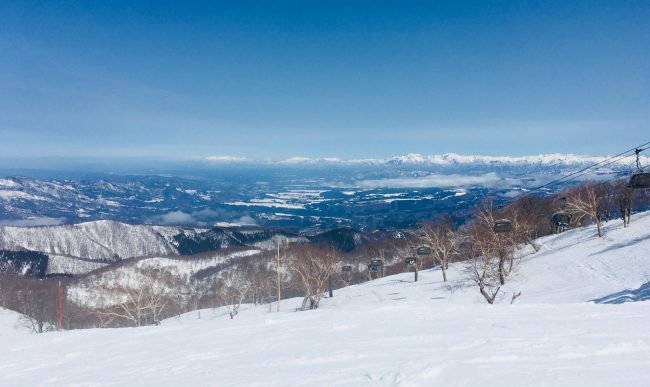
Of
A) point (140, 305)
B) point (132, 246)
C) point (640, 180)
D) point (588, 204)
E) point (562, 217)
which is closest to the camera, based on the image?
point (640, 180)

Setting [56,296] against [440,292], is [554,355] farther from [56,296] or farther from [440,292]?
[56,296]

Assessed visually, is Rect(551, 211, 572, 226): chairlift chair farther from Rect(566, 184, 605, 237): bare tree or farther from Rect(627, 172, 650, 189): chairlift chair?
Rect(627, 172, 650, 189): chairlift chair

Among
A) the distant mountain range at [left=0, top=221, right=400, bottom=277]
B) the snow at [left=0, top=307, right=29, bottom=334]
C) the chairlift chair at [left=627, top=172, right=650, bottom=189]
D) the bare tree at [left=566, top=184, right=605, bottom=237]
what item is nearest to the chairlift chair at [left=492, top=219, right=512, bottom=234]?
the chairlift chair at [left=627, top=172, right=650, bottom=189]

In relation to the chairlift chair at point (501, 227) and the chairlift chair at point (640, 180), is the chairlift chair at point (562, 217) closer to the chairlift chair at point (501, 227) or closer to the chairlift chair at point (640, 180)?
the chairlift chair at point (501, 227)

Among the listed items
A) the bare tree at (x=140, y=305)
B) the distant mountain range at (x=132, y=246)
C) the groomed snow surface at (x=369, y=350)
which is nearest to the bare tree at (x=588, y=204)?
the groomed snow surface at (x=369, y=350)

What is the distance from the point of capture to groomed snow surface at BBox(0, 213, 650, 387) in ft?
22.5

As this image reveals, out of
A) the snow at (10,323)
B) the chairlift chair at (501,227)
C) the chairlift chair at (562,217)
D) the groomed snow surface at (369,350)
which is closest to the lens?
the groomed snow surface at (369,350)

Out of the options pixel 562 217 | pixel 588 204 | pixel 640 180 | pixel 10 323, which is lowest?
pixel 10 323

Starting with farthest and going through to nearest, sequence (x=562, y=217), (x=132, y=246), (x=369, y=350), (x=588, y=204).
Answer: (x=132, y=246), (x=588, y=204), (x=562, y=217), (x=369, y=350)

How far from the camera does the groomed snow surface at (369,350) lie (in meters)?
6.87

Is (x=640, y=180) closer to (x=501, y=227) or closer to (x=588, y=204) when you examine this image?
(x=501, y=227)

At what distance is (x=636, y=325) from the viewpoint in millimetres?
9352

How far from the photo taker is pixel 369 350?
9234 millimetres

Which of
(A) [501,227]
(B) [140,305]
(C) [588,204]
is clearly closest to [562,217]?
(C) [588,204]
